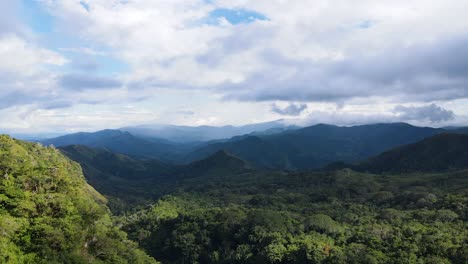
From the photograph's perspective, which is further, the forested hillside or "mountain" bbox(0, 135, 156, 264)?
the forested hillside

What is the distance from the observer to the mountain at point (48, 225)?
170 ft

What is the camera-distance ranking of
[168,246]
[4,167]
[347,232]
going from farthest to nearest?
[168,246]
[347,232]
[4,167]

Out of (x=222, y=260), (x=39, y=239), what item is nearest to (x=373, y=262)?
(x=222, y=260)

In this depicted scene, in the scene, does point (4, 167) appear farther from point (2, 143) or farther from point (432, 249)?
point (432, 249)

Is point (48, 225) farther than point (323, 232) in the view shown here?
No

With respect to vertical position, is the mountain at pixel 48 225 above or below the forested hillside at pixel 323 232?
above

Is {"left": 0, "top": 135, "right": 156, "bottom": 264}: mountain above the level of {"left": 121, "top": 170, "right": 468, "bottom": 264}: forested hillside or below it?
above

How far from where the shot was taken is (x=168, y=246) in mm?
121688

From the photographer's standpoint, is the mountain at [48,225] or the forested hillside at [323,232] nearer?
the mountain at [48,225]

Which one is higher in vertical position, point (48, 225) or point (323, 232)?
point (48, 225)

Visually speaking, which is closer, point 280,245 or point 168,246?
point 280,245

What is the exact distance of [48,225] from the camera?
55219mm

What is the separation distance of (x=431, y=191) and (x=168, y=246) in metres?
115

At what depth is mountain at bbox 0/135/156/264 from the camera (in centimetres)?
5169
